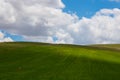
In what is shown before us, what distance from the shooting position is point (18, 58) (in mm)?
58594

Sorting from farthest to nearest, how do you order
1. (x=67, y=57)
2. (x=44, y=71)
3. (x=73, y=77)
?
(x=67, y=57)
(x=44, y=71)
(x=73, y=77)

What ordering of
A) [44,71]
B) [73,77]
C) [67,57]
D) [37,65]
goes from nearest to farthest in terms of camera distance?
[73,77] < [44,71] < [37,65] < [67,57]

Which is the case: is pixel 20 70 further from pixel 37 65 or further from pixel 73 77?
pixel 73 77

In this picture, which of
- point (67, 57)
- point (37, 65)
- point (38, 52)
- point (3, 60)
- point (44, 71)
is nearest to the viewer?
point (44, 71)

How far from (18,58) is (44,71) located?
13.4 meters

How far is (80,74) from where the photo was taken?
45000 mm

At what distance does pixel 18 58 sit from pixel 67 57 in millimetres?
9435

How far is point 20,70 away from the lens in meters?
47.2

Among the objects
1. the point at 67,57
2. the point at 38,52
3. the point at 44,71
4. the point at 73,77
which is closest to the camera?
the point at 73,77

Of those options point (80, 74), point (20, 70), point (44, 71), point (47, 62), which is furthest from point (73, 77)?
point (47, 62)

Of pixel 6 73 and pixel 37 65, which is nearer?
pixel 6 73

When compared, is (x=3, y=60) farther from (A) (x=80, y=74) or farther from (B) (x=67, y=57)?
(A) (x=80, y=74)

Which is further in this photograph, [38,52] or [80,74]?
[38,52]

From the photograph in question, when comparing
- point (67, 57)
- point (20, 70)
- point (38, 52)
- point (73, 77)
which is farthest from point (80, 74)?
point (38, 52)
